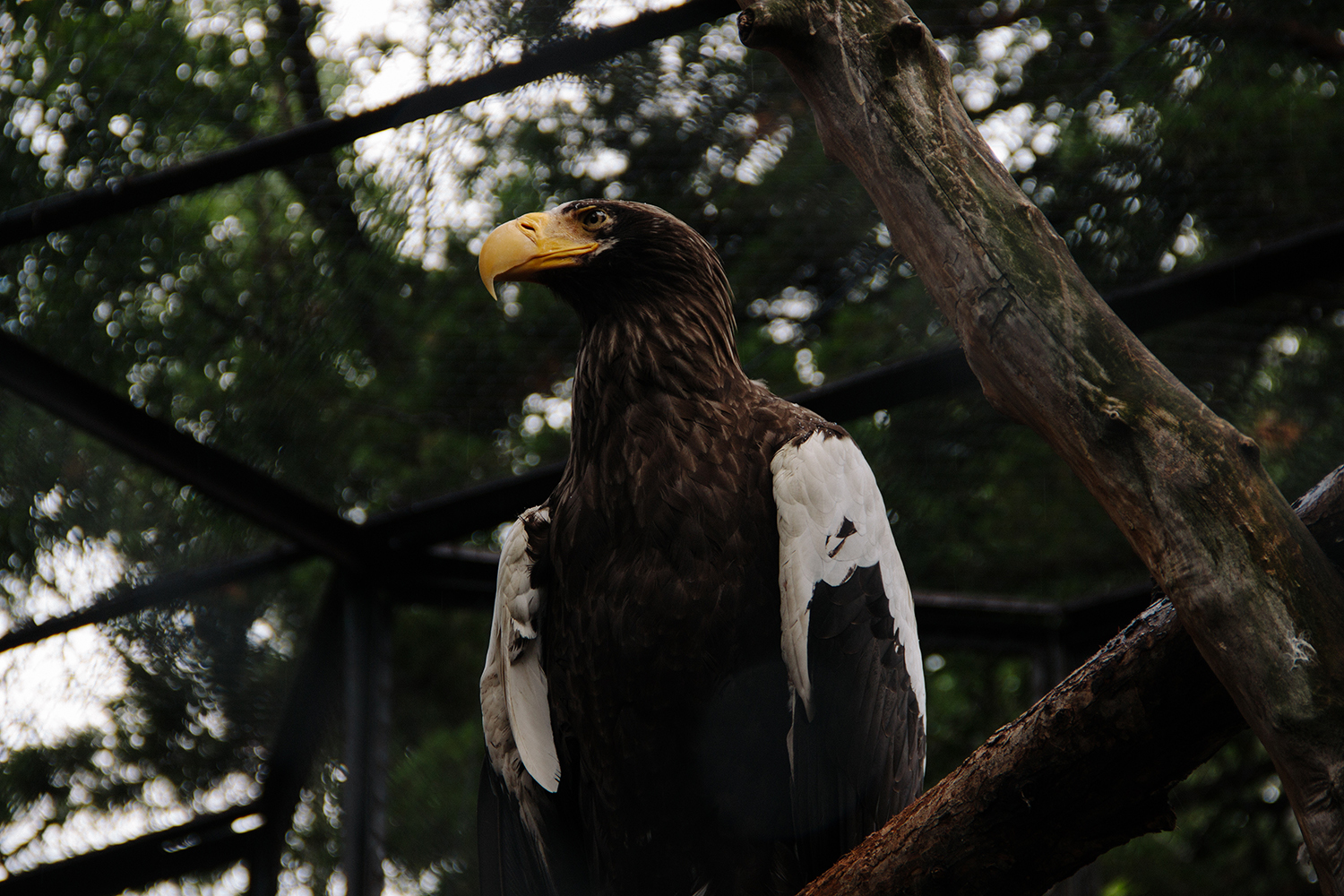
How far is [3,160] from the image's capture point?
10.3ft

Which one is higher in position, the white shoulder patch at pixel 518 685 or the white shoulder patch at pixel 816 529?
the white shoulder patch at pixel 816 529

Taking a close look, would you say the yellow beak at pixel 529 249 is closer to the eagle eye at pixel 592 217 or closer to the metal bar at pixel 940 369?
the eagle eye at pixel 592 217

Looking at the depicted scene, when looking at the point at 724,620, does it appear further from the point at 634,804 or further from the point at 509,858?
the point at 509,858

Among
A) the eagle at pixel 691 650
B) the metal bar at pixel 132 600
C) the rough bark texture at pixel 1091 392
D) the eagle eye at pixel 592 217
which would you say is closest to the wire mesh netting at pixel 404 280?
the metal bar at pixel 132 600

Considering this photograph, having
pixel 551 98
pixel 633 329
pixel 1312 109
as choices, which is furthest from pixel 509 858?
pixel 1312 109

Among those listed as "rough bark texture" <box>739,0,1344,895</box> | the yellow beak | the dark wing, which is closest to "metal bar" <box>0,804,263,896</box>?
the yellow beak

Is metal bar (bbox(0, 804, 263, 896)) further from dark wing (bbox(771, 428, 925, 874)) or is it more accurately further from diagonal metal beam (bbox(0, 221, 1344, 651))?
dark wing (bbox(771, 428, 925, 874))

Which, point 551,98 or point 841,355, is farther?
point 841,355

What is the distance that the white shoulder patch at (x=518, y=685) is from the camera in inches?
101

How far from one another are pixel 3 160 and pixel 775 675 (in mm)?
2601

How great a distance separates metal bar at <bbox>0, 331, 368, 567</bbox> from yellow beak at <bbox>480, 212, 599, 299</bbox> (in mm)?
1310

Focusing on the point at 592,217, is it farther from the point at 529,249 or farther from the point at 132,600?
the point at 132,600

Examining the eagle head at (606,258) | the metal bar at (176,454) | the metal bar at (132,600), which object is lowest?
the metal bar at (132,600)

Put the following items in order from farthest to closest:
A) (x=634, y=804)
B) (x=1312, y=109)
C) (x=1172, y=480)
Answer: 1. (x=1312, y=109)
2. (x=634, y=804)
3. (x=1172, y=480)
